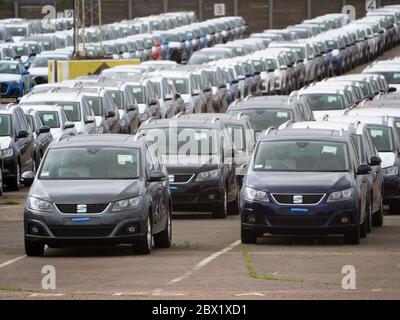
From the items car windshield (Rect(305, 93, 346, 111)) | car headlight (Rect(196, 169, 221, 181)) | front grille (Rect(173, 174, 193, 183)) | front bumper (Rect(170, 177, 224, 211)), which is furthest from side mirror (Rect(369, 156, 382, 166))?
car windshield (Rect(305, 93, 346, 111))

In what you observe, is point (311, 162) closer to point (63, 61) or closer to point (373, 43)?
point (63, 61)

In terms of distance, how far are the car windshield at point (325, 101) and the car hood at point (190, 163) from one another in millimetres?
13153

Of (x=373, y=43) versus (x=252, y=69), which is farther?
(x=373, y=43)

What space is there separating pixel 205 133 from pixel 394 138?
10.6 feet

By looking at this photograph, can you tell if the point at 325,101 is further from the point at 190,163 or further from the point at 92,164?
the point at 92,164

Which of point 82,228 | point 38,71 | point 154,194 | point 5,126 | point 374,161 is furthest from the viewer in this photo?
point 38,71

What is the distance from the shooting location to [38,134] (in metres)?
37.7

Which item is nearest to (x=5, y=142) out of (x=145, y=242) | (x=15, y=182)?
(x=15, y=182)

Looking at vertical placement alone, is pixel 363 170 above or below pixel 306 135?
below

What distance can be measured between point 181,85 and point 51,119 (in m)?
12.0
